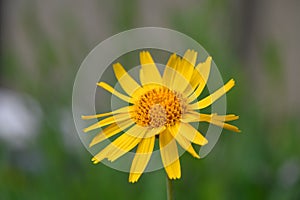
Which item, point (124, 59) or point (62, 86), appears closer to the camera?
point (124, 59)

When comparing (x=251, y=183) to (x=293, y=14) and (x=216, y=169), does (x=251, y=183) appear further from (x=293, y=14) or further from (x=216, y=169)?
(x=293, y=14)

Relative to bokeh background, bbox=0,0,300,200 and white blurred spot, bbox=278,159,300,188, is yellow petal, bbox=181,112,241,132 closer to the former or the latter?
bokeh background, bbox=0,0,300,200

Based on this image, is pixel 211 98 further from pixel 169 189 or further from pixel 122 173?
pixel 122 173

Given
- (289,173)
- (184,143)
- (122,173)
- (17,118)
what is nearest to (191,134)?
(184,143)

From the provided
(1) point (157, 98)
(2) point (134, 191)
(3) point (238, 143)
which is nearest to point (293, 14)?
(3) point (238, 143)

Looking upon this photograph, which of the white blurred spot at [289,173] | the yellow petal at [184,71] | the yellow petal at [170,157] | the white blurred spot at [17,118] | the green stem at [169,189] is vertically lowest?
the white blurred spot at [289,173]

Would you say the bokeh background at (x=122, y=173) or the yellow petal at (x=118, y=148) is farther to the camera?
the bokeh background at (x=122, y=173)

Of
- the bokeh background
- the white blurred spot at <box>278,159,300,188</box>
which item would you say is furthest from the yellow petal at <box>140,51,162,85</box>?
the white blurred spot at <box>278,159,300,188</box>

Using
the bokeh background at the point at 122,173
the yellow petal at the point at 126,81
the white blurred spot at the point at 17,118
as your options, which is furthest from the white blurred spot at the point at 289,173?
the yellow petal at the point at 126,81

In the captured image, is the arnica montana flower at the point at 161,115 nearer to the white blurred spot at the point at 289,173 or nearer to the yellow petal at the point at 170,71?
the yellow petal at the point at 170,71
